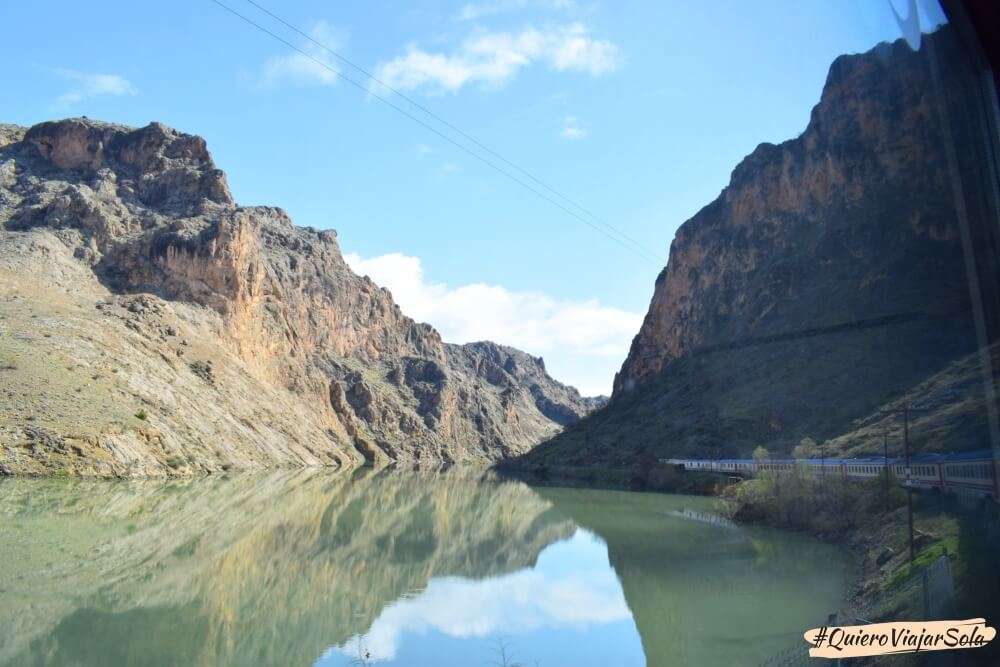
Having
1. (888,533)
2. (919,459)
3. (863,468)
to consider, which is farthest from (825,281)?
(919,459)

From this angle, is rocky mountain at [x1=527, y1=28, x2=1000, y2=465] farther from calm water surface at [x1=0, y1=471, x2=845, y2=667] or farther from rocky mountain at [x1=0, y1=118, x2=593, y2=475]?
rocky mountain at [x1=0, y1=118, x2=593, y2=475]

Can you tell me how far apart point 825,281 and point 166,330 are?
5805cm

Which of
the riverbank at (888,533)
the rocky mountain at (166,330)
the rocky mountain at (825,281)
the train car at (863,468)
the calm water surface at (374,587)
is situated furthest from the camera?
the rocky mountain at (166,330)

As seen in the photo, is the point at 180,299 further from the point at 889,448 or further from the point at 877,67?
the point at 877,67

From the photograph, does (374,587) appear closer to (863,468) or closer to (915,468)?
(915,468)

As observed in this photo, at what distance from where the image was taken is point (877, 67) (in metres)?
5.14

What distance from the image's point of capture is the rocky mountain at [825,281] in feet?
13.9

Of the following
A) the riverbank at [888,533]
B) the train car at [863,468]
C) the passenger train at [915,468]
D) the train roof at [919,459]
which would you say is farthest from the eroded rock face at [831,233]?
the train car at [863,468]

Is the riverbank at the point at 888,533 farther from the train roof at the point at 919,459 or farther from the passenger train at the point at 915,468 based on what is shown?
the train roof at the point at 919,459

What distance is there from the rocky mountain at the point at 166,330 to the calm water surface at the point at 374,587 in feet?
32.2

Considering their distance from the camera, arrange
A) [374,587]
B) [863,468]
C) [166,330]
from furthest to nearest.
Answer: [166,330]
[863,468]
[374,587]

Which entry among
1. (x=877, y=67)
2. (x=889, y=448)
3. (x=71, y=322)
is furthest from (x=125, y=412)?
(x=877, y=67)

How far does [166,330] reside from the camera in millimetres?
69562

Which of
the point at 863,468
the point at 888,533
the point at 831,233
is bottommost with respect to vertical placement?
the point at 888,533
